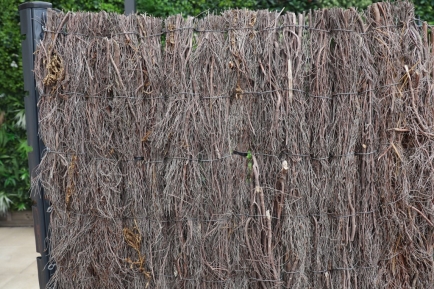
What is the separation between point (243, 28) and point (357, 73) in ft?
2.47

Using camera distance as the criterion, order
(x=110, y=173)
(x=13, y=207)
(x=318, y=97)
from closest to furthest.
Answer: (x=318, y=97)
(x=110, y=173)
(x=13, y=207)

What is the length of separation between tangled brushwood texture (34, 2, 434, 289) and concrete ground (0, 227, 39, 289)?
2108 millimetres

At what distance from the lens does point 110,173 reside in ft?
8.60

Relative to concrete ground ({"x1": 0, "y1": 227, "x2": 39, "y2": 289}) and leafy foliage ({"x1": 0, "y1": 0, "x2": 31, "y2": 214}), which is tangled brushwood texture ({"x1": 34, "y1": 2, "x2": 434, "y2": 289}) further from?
leafy foliage ({"x1": 0, "y1": 0, "x2": 31, "y2": 214})

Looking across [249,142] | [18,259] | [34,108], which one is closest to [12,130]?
[18,259]

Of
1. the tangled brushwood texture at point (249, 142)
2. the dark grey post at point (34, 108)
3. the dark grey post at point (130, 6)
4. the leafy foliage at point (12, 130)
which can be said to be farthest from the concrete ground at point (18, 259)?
the dark grey post at point (130, 6)

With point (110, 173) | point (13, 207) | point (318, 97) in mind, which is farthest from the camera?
point (13, 207)

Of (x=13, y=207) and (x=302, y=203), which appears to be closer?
(x=302, y=203)

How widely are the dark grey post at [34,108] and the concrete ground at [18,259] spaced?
61.5 inches

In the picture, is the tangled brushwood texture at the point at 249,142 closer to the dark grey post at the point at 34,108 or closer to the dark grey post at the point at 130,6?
the dark grey post at the point at 34,108

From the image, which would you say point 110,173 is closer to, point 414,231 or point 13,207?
point 414,231

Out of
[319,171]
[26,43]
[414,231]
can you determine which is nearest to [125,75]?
[26,43]

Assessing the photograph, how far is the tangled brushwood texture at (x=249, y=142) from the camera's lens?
2465mm

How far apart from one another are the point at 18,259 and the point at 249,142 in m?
3.64
